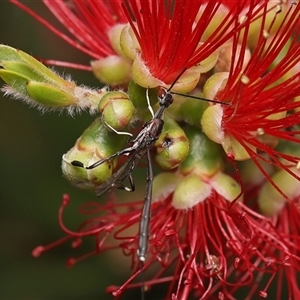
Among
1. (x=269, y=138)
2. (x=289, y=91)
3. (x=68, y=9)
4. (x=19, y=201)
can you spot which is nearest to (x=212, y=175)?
(x=269, y=138)

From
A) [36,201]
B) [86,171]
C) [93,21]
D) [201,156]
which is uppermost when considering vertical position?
[93,21]

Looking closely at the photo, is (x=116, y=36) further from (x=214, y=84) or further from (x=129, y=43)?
(x=214, y=84)

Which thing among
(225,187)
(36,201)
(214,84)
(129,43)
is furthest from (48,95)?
(36,201)

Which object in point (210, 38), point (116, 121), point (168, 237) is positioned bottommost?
point (168, 237)

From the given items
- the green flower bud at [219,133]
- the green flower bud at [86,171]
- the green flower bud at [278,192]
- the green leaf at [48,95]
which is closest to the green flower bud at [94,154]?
the green flower bud at [86,171]

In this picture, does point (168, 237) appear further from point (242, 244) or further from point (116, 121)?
point (116, 121)

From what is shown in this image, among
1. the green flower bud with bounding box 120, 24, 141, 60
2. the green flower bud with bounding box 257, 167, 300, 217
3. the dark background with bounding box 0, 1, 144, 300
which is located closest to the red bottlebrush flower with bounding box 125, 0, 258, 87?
the green flower bud with bounding box 120, 24, 141, 60
